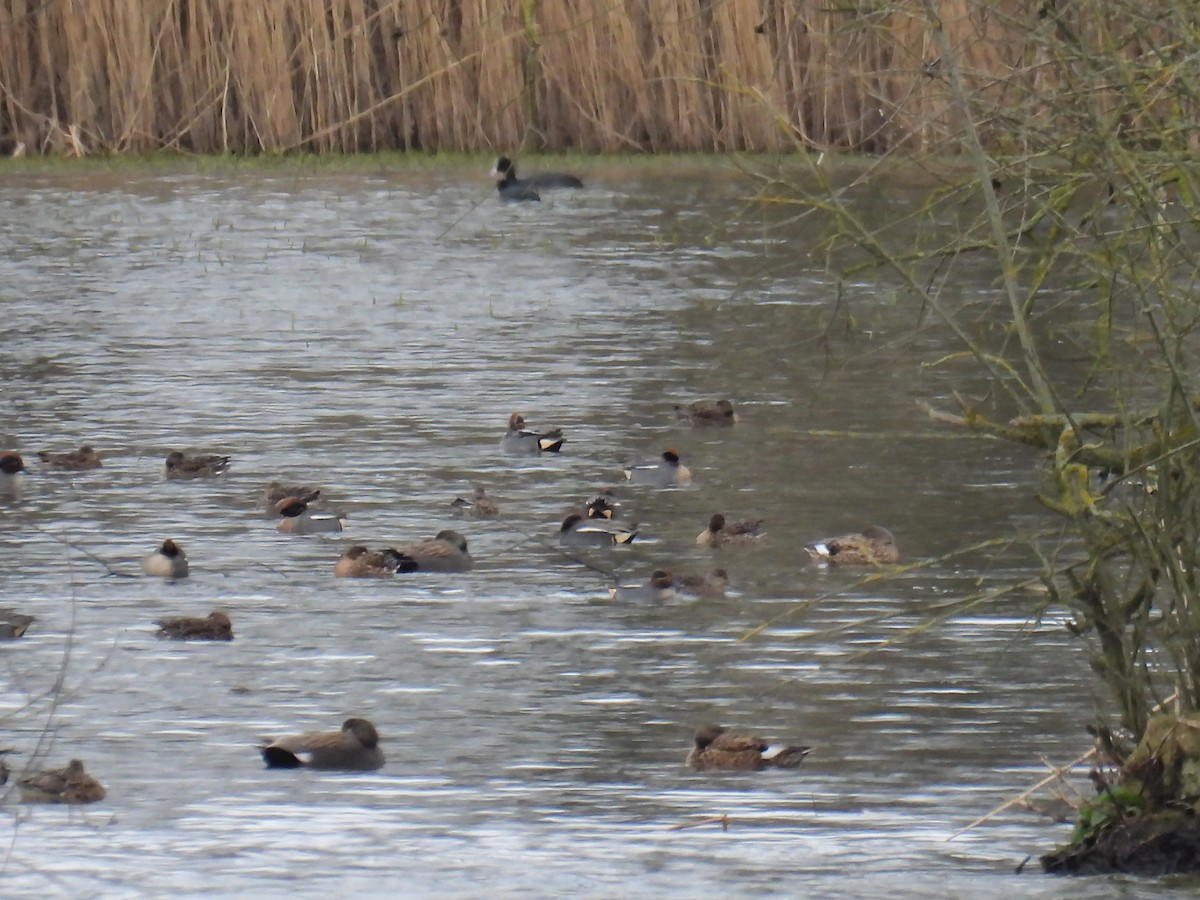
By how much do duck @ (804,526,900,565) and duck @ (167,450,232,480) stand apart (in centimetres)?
307

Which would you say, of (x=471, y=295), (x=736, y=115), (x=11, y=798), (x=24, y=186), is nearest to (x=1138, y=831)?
(x=11, y=798)

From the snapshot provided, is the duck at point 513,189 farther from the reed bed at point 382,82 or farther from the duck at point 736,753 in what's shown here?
the duck at point 736,753

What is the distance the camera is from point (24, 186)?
24.3 meters

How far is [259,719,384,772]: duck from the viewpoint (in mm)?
6750

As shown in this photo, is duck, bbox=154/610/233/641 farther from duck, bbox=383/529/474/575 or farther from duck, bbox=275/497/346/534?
duck, bbox=275/497/346/534

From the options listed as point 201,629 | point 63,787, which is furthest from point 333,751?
point 201,629

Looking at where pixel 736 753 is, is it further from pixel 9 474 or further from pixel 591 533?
pixel 9 474

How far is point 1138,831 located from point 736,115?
1861 cm

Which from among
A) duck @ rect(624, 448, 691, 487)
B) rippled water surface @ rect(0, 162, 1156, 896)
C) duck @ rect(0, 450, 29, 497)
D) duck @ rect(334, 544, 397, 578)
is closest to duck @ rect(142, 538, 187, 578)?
rippled water surface @ rect(0, 162, 1156, 896)

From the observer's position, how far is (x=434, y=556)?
30.8ft

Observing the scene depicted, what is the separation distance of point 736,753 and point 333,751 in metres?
1.10

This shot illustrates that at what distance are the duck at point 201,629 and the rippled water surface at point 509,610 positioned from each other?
10 cm

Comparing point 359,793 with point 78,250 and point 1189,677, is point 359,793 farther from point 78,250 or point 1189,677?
point 78,250

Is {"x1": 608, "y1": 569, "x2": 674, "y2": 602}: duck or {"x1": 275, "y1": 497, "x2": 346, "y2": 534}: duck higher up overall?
{"x1": 275, "y1": 497, "x2": 346, "y2": 534}: duck
